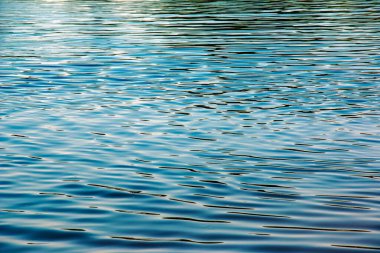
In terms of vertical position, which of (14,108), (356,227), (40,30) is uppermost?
(356,227)

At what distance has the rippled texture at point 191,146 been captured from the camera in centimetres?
1019

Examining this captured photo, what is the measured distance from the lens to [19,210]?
11219 millimetres

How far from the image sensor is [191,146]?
14969 millimetres

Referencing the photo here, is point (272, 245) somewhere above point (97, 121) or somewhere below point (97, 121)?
above

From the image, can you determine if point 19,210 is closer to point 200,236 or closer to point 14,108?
point 200,236

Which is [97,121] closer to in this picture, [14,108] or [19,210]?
[14,108]

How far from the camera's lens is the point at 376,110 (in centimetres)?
1803

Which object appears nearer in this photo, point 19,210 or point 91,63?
point 19,210

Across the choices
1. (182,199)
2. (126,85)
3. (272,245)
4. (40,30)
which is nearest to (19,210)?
(182,199)

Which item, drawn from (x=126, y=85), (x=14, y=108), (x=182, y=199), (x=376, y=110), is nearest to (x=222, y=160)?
(x=182, y=199)

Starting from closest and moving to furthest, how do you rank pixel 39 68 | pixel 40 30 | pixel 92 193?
pixel 92 193 → pixel 39 68 → pixel 40 30

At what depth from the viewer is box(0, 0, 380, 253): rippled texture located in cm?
1019

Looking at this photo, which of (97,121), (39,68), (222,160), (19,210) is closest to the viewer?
(19,210)

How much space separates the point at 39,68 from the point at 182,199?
15671 millimetres
